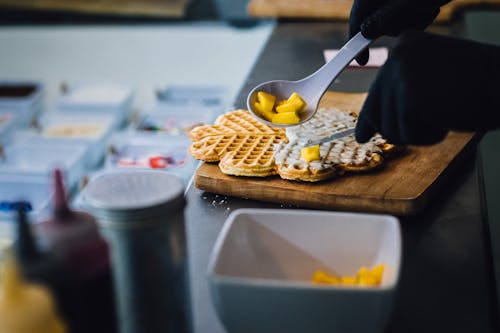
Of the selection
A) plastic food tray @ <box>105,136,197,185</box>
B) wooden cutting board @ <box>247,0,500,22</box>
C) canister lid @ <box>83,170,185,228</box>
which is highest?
canister lid @ <box>83,170,185,228</box>

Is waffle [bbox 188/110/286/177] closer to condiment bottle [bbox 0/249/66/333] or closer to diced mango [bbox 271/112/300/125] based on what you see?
diced mango [bbox 271/112/300/125]

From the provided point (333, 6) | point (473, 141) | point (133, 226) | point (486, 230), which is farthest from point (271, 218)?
point (333, 6)

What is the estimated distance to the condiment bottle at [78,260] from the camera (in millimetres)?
710

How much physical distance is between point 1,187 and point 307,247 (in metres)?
1.95

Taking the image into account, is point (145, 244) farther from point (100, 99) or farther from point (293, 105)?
point (100, 99)

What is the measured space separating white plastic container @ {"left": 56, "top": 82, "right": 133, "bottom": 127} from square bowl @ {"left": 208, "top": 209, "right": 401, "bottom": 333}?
2.35 metres

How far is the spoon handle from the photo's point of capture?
149 centimetres

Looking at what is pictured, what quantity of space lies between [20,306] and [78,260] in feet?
0.30

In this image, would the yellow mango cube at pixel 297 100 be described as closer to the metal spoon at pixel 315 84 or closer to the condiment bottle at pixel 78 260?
the metal spoon at pixel 315 84

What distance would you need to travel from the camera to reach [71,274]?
71 cm

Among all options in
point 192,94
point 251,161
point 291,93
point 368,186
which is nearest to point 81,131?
point 192,94

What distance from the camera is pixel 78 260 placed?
0.72 m

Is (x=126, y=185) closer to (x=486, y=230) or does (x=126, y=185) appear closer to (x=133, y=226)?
(x=133, y=226)

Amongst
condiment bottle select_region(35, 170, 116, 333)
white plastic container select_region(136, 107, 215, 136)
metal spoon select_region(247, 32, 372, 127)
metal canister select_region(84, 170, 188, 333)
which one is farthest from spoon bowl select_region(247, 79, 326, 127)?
white plastic container select_region(136, 107, 215, 136)
